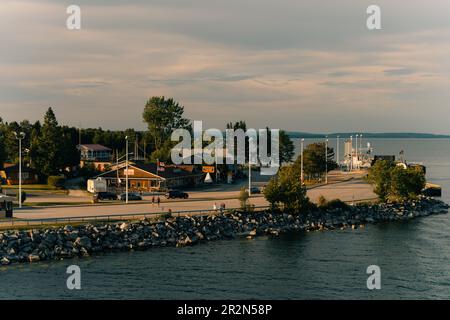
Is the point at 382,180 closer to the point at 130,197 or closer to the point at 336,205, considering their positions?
the point at 336,205

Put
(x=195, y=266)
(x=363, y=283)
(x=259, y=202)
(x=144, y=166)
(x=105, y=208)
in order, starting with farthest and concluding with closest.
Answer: (x=144, y=166)
(x=259, y=202)
(x=105, y=208)
(x=195, y=266)
(x=363, y=283)

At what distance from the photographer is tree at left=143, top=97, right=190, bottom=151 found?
115 meters

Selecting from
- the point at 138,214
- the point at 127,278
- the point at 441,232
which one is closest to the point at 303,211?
the point at 441,232

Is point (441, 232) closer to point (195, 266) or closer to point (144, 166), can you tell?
point (195, 266)

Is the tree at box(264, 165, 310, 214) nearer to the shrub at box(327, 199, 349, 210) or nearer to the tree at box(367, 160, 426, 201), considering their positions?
the shrub at box(327, 199, 349, 210)

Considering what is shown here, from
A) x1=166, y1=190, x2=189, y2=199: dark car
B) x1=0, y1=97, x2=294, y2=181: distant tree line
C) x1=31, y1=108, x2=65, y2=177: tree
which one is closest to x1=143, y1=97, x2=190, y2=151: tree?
x1=0, y1=97, x2=294, y2=181: distant tree line

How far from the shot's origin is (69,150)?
85062mm

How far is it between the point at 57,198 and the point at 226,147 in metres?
43.4

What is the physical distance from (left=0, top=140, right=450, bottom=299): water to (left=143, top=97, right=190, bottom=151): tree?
68.7 m

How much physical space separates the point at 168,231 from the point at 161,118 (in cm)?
6943

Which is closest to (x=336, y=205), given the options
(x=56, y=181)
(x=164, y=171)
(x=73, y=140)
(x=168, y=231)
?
(x=168, y=231)

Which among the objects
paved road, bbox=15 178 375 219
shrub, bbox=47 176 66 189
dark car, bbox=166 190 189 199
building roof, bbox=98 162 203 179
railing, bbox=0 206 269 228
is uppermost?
building roof, bbox=98 162 203 179

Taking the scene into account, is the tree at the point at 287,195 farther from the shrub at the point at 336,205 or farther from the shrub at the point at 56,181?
the shrub at the point at 56,181

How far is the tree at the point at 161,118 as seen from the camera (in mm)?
115125
